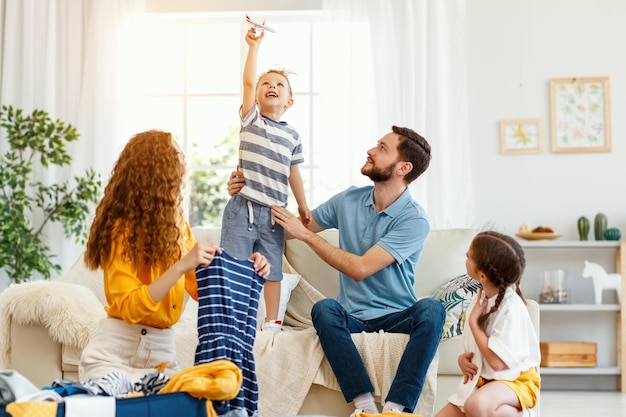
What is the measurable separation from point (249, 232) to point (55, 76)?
2.91 meters

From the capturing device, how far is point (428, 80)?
552cm

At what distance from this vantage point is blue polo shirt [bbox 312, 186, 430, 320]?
3266 millimetres

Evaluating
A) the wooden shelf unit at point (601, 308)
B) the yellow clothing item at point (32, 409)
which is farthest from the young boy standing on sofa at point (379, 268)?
the wooden shelf unit at point (601, 308)

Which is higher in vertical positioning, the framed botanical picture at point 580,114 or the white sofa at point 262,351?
the framed botanical picture at point 580,114

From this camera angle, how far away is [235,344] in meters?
2.33

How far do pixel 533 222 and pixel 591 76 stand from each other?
0.98 meters

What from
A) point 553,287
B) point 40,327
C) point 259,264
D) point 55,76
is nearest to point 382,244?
point 259,264

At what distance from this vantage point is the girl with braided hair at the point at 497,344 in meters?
2.64

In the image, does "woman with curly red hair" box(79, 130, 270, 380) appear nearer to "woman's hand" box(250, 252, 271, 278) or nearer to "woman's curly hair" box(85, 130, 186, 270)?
"woman's curly hair" box(85, 130, 186, 270)

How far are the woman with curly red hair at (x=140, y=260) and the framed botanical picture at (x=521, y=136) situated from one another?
11.7ft

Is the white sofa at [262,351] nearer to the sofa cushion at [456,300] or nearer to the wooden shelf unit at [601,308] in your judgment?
the sofa cushion at [456,300]

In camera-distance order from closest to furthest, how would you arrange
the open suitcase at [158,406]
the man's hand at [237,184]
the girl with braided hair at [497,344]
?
1. the open suitcase at [158,406]
2. the girl with braided hair at [497,344]
3. the man's hand at [237,184]

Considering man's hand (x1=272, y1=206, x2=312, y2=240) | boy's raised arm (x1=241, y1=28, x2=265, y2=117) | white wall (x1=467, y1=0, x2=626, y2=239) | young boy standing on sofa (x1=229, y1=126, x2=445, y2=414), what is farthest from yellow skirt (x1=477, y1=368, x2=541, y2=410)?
white wall (x1=467, y1=0, x2=626, y2=239)

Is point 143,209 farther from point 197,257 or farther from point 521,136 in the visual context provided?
point 521,136
